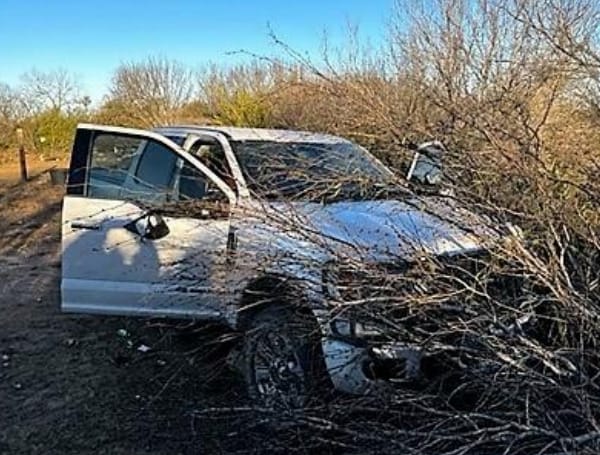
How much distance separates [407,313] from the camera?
312 cm

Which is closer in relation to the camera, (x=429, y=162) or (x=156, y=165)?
(x=429, y=162)

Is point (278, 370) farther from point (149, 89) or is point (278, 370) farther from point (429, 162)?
point (149, 89)

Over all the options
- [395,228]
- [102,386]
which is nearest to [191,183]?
[102,386]

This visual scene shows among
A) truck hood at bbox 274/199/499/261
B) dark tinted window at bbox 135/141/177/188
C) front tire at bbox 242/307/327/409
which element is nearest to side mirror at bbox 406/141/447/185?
truck hood at bbox 274/199/499/261

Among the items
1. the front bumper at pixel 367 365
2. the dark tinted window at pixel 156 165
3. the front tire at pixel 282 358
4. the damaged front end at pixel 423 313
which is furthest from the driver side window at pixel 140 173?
the damaged front end at pixel 423 313

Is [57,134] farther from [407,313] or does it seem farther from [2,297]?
[407,313]

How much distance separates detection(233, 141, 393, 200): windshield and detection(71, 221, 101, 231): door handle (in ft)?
3.59

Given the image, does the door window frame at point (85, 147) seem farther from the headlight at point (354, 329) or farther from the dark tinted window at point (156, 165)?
the headlight at point (354, 329)

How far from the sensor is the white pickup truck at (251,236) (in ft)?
11.5

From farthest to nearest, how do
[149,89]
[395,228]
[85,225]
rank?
[149,89]
[85,225]
[395,228]

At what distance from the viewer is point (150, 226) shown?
16.7ft

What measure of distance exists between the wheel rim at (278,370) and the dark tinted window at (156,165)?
5.02 ft

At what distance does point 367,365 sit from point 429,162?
3.21ft

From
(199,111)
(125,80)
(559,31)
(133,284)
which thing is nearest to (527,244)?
(559,31)
